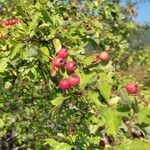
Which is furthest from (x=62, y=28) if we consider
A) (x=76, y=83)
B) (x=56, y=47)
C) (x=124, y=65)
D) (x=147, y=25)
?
(x=147, y=25)

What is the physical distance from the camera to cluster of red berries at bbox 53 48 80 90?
320 cm

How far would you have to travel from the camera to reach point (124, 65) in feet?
48.1

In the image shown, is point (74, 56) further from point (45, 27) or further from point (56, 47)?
point (45, 27)

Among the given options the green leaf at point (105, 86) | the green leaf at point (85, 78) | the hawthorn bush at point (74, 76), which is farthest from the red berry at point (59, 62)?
the green leaf at point (105, 86)

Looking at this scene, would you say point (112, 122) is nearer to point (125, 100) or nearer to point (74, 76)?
point (125, 100)

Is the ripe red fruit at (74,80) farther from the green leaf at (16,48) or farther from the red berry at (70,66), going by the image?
the green leaf at (16,48)

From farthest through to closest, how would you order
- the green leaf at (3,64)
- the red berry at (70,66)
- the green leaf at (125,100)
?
the green leaf at (3,64) < the red berry at (70,66) < the green leaf at (125,100)

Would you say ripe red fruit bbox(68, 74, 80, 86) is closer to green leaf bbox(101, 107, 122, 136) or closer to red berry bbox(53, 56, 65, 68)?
red berry bbox(53, 56, 65, 68)

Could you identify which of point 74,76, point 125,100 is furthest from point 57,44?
point 125,100

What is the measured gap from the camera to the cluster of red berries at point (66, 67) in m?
3.20

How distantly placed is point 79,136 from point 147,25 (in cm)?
1375

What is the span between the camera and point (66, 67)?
3.38 meters

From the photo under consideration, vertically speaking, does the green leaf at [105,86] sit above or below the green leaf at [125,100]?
above

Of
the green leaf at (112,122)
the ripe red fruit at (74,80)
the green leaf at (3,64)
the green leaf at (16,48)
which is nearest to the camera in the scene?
the green leaf at (112,122)
